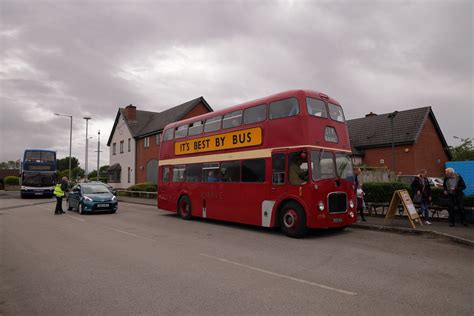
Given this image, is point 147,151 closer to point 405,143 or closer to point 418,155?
point 405,143

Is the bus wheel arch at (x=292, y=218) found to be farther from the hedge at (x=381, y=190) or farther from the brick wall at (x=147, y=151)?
the brick wall at (x=147, y=151)

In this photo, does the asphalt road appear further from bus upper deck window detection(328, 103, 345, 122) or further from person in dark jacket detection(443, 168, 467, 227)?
bus upper deck window detection(328, 103, 345, 122)

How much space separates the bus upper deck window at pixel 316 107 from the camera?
9875 millimetres

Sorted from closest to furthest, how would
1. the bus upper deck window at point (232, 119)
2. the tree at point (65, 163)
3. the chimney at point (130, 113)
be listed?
the bus upper deck window at point (232, 119)
the chimney at point (130, 113)
the tree at point (65, 163)

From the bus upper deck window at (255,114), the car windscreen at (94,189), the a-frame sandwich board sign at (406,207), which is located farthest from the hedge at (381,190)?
the car windscreen at (94,189)

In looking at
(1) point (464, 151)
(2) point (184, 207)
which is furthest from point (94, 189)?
(1) point (464, 151)

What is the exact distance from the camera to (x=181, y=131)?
49.7 ft

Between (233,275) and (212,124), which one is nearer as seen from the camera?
(233,275)

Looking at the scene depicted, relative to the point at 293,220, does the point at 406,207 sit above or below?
above

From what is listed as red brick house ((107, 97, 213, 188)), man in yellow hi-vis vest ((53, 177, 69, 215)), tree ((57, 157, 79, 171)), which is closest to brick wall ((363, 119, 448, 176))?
red brick house ((107, 97, 213, 188))

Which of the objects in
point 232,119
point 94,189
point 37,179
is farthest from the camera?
point 37,179

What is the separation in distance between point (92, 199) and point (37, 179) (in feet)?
56.7

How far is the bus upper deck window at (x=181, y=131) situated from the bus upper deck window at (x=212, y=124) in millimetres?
1566

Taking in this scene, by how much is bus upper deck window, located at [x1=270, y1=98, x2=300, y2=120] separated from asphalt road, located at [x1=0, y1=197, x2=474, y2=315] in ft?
11.8
